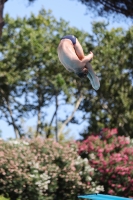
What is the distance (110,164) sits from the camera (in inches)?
537

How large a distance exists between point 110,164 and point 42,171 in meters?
2.01

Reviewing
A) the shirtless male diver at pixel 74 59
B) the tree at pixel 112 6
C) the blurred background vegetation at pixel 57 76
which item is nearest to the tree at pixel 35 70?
the blurred background vegetation at pixel 57 76

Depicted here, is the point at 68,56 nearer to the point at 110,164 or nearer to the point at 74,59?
the point at 74,59

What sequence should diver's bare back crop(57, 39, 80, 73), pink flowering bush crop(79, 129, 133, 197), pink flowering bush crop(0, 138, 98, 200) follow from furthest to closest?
pink flowering bush crop(79, 129, 133, 197), pink flowering bush crop(0, 138, 98, 200), diver's bare back crop(57, 39, 80, 73)

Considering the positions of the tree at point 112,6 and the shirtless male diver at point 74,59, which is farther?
the tree at point 112,6

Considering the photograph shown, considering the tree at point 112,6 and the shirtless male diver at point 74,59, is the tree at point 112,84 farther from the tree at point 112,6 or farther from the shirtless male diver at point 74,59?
the shirtless male diver at point 74,59

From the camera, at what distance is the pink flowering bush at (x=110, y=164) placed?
1357cm

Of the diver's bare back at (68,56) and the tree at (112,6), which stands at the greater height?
the tree at (112,6)

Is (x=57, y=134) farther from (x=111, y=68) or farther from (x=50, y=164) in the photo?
(x=50, y=164)

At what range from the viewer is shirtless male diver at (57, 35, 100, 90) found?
302cm

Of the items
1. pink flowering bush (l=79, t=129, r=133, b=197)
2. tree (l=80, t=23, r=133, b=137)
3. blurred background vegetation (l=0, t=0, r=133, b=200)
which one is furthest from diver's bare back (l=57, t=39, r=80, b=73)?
tree (l=80, t=23, r=133, b=137)

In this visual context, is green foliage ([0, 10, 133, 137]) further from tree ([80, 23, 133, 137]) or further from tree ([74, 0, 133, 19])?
tree ([74, 0, 133, 19])

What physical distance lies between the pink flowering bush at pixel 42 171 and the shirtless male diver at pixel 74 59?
8951mm

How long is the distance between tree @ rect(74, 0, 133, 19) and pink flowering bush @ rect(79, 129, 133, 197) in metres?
3.31
